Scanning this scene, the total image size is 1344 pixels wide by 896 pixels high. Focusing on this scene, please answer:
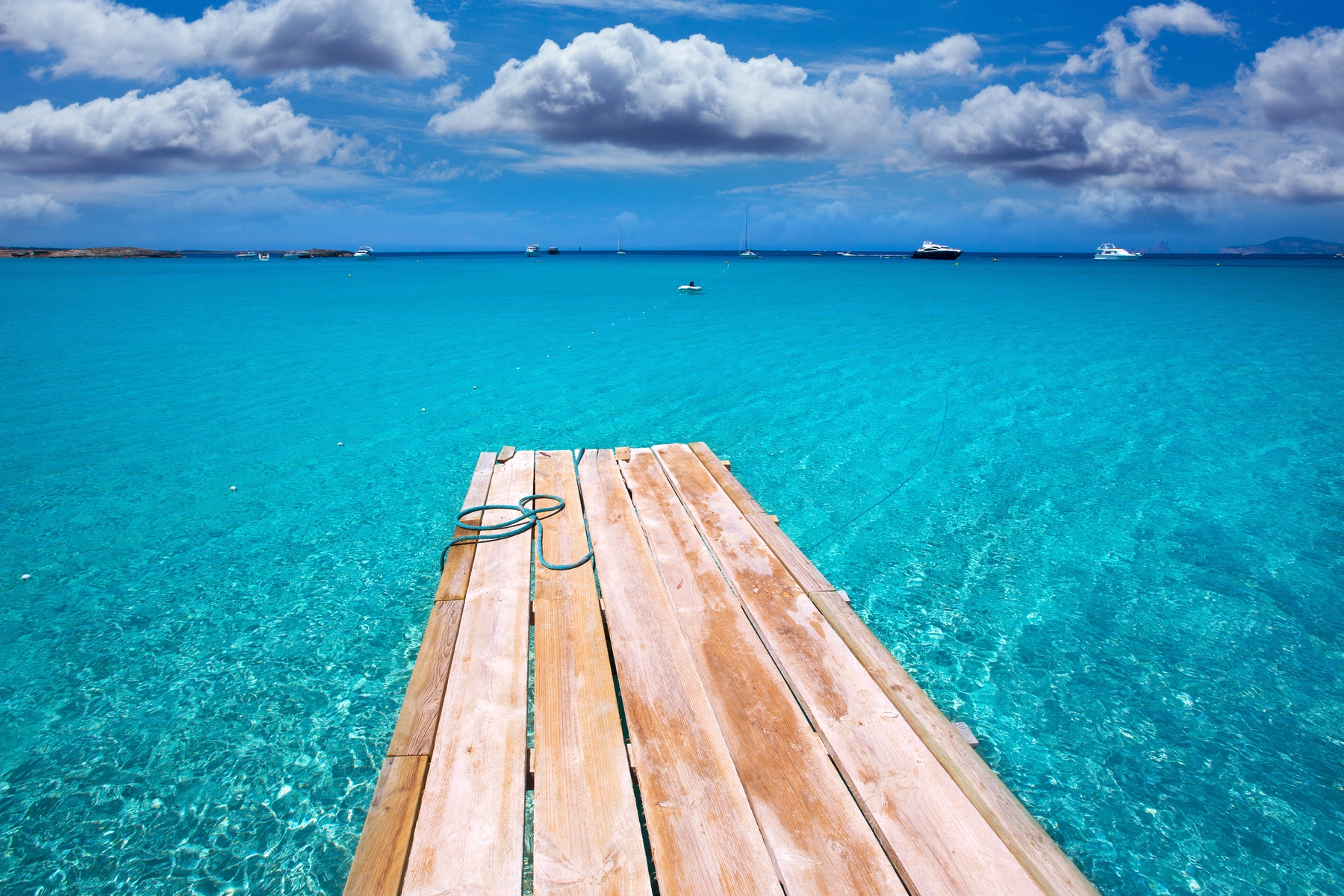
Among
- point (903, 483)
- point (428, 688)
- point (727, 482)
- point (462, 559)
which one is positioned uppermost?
point (727, 482)

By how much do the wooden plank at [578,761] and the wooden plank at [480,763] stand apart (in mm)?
101

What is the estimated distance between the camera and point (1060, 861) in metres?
2.58

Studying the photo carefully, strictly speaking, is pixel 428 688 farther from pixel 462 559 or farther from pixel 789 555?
pixel 789 555

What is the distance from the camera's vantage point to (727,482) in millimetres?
6824

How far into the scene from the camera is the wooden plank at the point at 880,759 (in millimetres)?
2535

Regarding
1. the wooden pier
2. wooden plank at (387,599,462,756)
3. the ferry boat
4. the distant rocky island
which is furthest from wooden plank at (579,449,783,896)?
the distant rocky island

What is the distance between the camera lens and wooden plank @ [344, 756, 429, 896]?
2434 mm

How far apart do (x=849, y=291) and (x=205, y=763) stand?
5382 cm

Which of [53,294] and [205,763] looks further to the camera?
[53,294]

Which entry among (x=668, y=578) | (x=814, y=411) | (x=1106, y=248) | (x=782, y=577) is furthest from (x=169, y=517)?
(x=1106, y=248)

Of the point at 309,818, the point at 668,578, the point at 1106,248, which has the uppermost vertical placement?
the point at 1106,248

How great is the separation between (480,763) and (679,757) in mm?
956

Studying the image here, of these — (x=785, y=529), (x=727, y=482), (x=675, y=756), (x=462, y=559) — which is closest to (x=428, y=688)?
(x=675, y=756)

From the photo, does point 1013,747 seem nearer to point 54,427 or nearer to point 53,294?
point 54,427
